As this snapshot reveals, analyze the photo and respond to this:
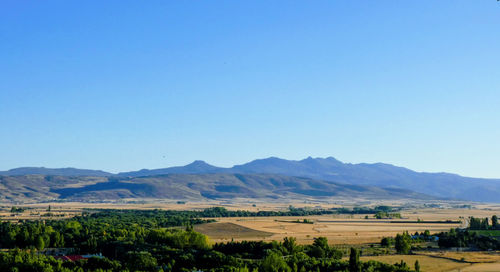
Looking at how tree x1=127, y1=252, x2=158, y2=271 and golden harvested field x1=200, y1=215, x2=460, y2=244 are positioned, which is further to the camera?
golden harvested field x1=200, y1=215, x2=460, y2=244

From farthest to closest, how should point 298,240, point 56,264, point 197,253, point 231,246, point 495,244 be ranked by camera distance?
1. point 298,240
2. point 495,244
3. point 231,246
4. point 197,253
5. point 56,264

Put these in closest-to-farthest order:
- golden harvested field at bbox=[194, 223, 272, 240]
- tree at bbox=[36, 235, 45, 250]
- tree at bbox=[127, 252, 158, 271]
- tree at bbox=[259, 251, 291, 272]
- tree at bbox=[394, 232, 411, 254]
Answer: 1. tree at bbox=[259, 251, 291, 272]
2. tree at bbox=[127, 252, 158, 271]
3. tree at bbox=[394, 232, 411, 254]
4. tree at bbox=[36, 235, 45, 250]
5. golden harvested field at bbox=[194, 223, 272, 240]

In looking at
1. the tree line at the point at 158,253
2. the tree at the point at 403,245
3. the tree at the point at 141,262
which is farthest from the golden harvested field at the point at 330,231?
the tree at the point at 141,262

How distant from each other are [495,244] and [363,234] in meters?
36.3

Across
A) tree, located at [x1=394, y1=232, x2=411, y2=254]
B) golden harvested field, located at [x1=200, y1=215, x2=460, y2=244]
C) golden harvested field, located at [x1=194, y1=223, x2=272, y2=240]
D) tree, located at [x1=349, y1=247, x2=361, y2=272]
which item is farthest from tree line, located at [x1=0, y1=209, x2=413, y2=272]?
golden harvested field, located at [x1=200, y1=215, x2=460, y2=244]

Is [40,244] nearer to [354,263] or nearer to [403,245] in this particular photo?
[354,263]

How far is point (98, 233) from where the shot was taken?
391ft

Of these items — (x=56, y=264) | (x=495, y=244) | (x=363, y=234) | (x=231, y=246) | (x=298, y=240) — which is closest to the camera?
(x=56, y=264)

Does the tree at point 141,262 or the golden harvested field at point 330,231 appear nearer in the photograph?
the tree at point 141,262

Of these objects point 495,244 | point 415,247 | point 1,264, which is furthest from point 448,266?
point 1,264

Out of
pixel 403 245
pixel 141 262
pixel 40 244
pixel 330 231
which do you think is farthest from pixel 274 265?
pixel 330 231

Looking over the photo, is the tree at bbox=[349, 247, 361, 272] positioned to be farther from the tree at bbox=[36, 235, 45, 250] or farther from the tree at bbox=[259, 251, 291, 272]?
the tree at bbox=[36, 235, 45, 250]

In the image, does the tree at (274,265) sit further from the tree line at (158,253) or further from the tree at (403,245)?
the tree at (403,245)

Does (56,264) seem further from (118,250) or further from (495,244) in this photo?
(495,244)
